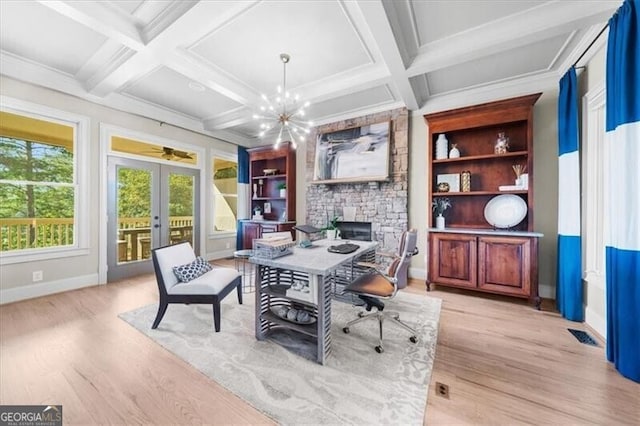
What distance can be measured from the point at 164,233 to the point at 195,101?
8.08ft

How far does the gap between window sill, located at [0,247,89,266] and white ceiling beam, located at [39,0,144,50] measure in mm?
2900

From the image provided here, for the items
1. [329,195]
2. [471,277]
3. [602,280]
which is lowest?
[471,277]

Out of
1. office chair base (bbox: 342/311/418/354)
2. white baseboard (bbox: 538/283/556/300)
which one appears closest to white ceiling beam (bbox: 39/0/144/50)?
office chair base (bbox: 342/311/418/354)

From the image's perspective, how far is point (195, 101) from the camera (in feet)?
13.7

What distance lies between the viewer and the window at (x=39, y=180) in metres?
3.10

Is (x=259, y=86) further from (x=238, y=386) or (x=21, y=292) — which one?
(x=21, y=292)

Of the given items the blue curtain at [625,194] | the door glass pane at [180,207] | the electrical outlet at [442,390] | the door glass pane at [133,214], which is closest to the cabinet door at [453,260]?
the blue curtain at [625,194]

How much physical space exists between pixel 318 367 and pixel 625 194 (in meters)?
2.51

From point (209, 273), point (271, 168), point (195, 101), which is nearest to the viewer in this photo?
point (209, 273)

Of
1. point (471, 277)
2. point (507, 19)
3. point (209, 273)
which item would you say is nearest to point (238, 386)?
point (209, 273)

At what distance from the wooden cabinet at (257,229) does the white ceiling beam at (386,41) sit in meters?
3.29

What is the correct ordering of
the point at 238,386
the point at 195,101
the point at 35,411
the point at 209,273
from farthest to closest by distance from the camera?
1. the point at 195,101
2. the point at 209,273
3. the point at 238,386
4. the point at 35,411

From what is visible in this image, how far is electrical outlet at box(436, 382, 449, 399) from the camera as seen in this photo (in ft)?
5.17

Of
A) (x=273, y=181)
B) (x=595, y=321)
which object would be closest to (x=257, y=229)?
(x=273, y=181)
